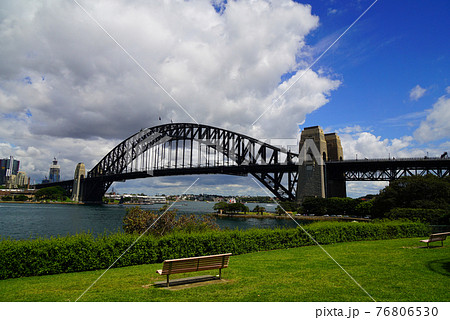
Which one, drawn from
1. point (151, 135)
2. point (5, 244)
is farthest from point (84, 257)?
point (151, 135)

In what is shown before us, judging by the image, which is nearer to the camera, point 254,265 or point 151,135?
point 254,265

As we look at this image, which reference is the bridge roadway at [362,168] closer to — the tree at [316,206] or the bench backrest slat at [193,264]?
the tree at [316,206]

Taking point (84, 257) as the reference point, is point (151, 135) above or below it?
above

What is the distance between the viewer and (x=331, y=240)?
17797 millimetres

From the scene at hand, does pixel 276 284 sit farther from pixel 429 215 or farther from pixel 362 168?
pixel 362 168

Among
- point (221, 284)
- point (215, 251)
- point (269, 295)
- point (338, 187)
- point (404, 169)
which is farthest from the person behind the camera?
point (338, 187)

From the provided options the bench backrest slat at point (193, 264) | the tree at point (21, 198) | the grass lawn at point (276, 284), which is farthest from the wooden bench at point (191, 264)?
the tree at point (21, 198)

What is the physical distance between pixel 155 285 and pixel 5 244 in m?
5.68

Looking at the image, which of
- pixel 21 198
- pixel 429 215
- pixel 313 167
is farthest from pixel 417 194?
pixel 21 198

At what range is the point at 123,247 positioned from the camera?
1153 centimetres

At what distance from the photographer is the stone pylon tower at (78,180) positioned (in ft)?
440

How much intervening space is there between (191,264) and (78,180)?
476ft

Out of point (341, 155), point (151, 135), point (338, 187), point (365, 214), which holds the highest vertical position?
point (151, 135)
